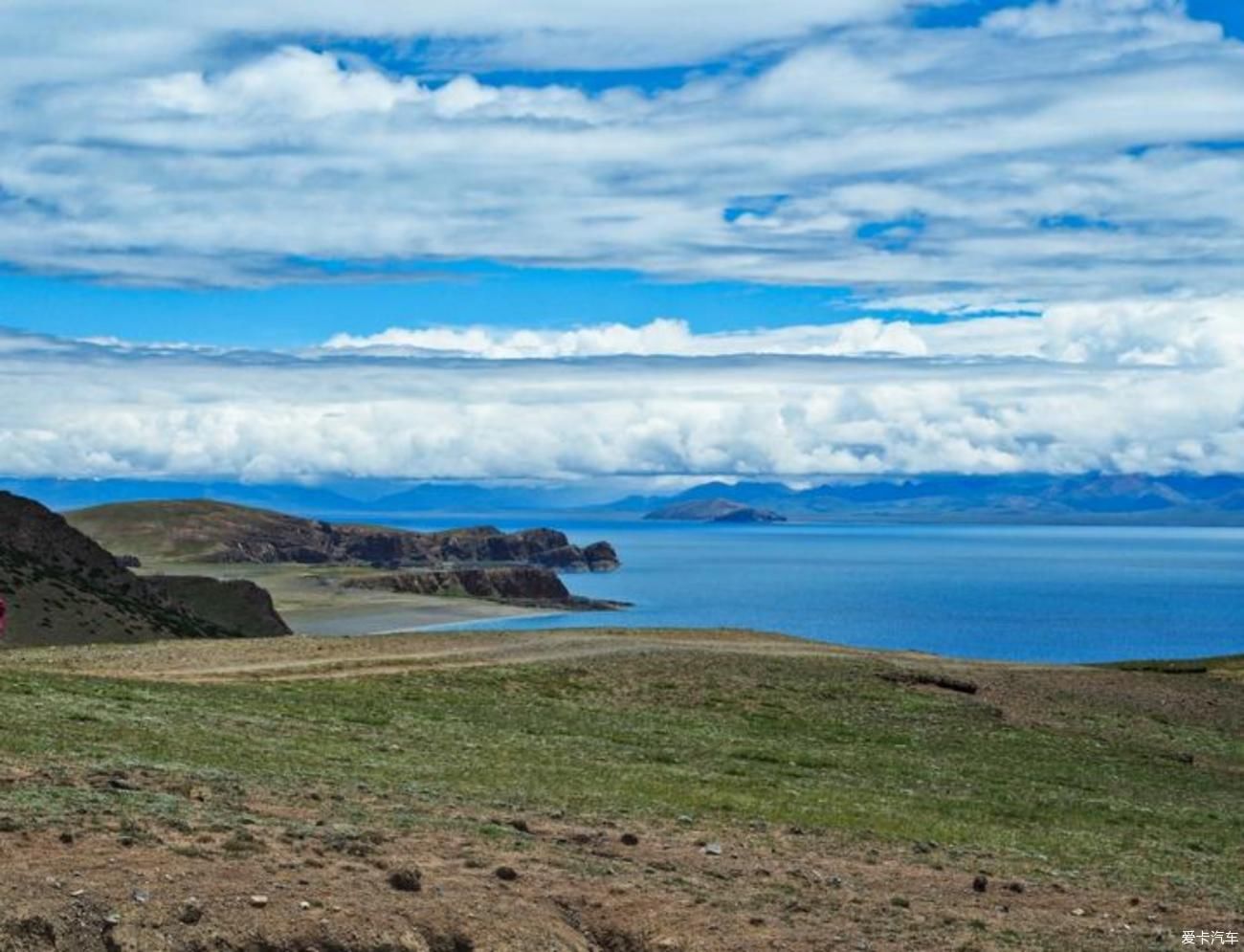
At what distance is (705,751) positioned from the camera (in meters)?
30.7

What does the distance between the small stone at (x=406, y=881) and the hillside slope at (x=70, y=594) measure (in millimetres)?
49225

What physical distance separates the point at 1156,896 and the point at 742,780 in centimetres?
902

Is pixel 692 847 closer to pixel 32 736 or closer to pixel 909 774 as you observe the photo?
pixel 32 736

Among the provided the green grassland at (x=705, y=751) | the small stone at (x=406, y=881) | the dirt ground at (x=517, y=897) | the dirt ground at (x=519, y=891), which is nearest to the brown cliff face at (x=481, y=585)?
the green grassland at (x=705, y=751)

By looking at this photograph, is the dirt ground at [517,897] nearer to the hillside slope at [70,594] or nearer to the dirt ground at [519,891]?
the dirt ground at [519,891]

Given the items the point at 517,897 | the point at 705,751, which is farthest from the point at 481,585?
the point at 517,897

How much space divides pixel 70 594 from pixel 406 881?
59774mm

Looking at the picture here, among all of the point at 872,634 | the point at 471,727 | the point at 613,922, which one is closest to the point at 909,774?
the point at 471,727

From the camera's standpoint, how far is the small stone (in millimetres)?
15339

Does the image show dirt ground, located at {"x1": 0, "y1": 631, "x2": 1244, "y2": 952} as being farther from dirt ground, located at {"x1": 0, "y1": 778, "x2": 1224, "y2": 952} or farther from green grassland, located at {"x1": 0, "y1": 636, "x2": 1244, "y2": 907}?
green grassland, located at {"x1": 0, "y1": 636, "x2": 1244, "y2": 907}

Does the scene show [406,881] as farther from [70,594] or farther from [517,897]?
[70,594]

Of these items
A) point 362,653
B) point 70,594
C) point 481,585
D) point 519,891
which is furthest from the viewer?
point 481,585

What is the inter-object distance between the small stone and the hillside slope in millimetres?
49225

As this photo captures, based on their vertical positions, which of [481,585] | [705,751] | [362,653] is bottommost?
[481,585]
